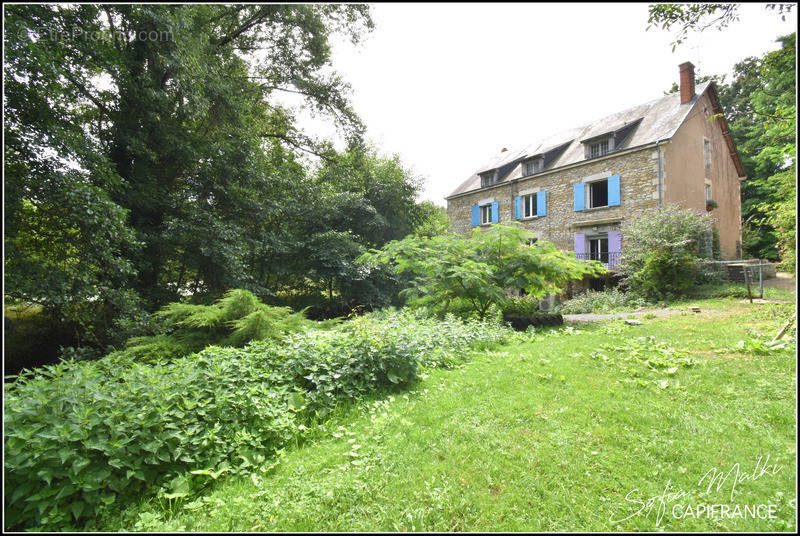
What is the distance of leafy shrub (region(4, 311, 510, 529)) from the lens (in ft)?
6.07

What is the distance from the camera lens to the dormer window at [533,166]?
17656 mm

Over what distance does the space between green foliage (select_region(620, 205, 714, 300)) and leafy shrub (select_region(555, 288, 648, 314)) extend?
1.96 feet

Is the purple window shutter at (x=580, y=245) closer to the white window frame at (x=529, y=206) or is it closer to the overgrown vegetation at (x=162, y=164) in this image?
the white window frame at (x=529, y=206)

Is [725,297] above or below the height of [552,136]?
below

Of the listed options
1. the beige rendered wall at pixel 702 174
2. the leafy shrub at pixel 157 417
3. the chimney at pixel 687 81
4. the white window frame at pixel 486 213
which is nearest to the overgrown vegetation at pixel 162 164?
the leafy shrub at pixel 157 417

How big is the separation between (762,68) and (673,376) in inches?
118

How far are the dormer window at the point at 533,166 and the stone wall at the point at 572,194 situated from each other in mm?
649

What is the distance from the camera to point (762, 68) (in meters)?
2.13

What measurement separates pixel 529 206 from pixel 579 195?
2.78 m

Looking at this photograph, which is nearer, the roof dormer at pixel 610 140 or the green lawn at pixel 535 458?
the green lawn at pixel 535 458

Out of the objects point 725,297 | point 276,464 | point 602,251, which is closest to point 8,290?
point 276,464

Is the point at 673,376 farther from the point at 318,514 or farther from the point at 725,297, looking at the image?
the point at 725,297

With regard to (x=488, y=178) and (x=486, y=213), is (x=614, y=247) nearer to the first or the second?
(x=486, y=213)

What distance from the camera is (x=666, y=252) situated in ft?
35.8
